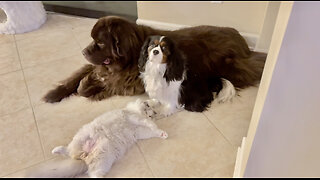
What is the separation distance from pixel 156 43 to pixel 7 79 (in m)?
1.06

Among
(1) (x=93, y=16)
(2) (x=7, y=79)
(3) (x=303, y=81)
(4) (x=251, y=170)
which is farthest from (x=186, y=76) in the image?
(1) (x=93, y=16)

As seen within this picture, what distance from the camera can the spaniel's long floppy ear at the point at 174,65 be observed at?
1262 millimetres

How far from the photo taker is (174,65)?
4.20 feet

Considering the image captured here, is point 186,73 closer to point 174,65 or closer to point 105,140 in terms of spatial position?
point 174,65

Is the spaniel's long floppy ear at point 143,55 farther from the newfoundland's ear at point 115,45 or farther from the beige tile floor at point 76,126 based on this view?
the beige tile floor at point 76,126

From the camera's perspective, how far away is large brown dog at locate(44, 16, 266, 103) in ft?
4.44

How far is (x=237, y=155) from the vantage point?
115 cm

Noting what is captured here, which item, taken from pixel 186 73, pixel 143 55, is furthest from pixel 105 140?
pixel 186 73

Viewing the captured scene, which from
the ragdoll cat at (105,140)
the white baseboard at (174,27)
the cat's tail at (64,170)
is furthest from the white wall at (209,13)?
the cat's tail at (64,170)

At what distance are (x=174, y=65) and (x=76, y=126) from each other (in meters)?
0.59

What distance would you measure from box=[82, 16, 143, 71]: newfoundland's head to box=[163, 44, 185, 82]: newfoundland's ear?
9.0 inches

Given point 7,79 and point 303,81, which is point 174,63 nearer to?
point 303,81

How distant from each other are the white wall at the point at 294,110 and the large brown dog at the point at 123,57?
79 cm

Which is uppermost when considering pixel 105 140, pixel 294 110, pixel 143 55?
pixel 294 110
